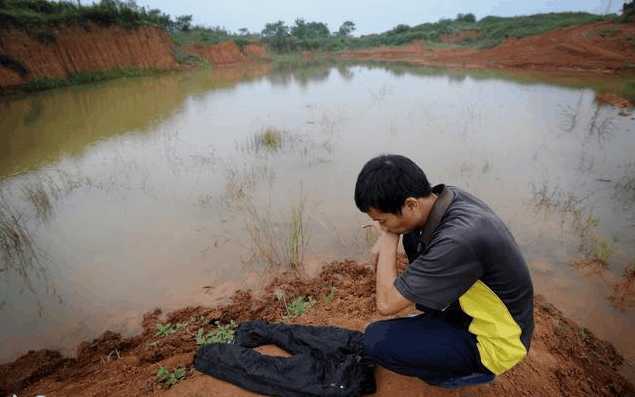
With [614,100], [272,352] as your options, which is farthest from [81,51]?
[614,100]

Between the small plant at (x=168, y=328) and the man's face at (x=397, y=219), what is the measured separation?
2.02 meters

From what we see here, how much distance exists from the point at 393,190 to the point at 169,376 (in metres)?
1.85

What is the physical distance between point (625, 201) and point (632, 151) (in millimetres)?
2254

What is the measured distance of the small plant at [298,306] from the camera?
2.79 m

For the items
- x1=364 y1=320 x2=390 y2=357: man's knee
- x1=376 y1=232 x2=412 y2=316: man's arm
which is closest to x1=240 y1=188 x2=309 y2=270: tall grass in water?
x1=364 y1=320 x2=390 y2=357: man's knee

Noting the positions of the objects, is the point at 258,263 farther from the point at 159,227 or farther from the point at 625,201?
the point at 625,201

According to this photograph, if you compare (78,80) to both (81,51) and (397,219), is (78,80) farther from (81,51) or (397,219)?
(397,219)

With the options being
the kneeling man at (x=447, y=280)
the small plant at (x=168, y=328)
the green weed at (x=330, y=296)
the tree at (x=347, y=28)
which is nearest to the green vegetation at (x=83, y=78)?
the small plant at (x=168, y=328)

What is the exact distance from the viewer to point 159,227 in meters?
4.33

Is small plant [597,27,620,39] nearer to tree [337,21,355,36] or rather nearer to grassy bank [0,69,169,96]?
grassy bank [0,69,169,96]

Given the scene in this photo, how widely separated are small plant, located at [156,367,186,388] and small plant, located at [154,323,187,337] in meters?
0.53

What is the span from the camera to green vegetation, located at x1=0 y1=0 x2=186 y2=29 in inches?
650

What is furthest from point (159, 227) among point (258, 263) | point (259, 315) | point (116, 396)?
point (116, 396)

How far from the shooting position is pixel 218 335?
258cm
